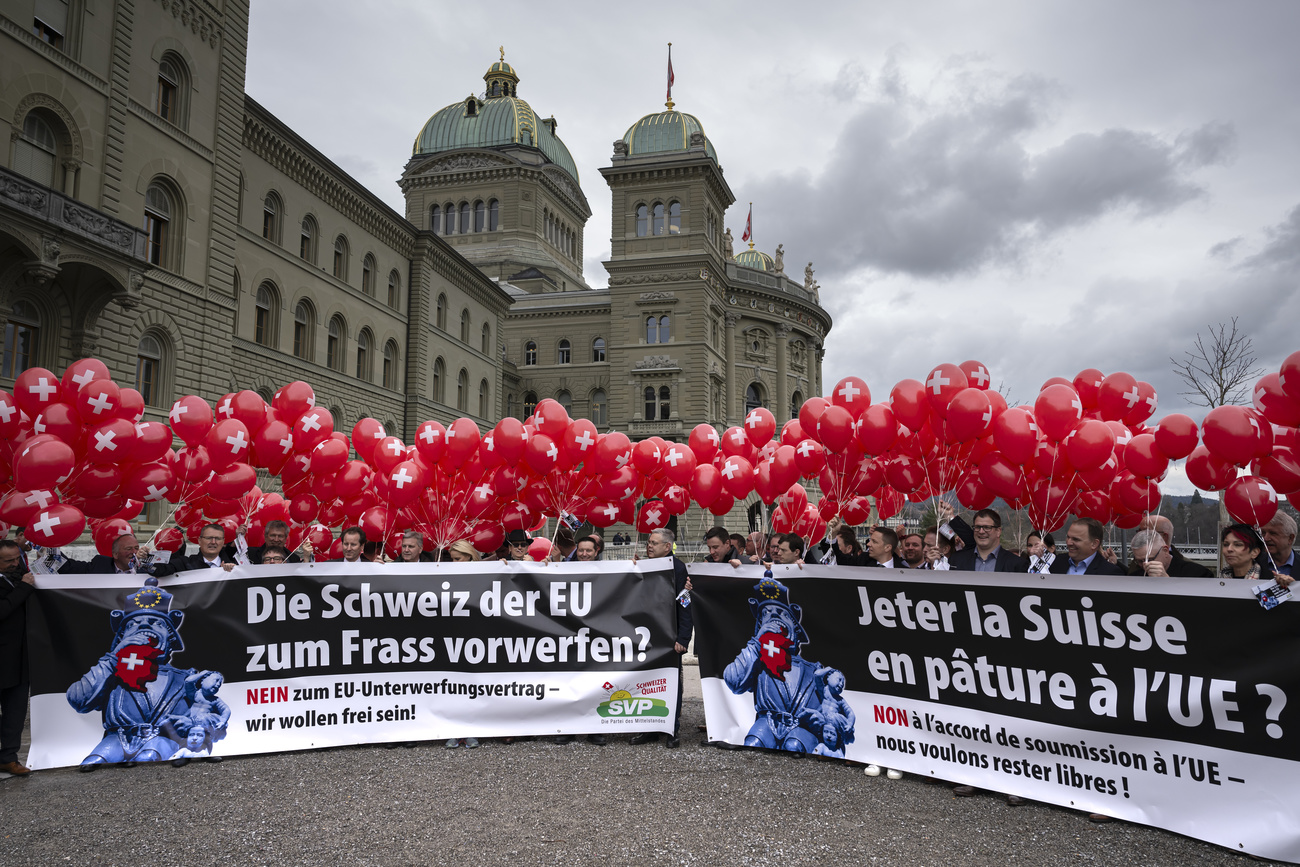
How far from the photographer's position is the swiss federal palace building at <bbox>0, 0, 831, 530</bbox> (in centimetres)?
1877

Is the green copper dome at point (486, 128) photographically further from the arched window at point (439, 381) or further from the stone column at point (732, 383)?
the arched window at point (439, 381)

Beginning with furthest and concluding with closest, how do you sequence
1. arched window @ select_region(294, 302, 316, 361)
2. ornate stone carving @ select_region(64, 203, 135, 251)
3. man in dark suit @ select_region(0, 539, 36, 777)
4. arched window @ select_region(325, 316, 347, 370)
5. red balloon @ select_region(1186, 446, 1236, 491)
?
arched window @ select_region(325, 316, 347, 370)
arched window @ select_region(294, 302, 316, 361)
ornate stone carving @ select_region(64, 203, 135, 251)
red balloon @ select_region(1186, 446, 1236, 491)
man in dark suit @ select_region(0, 539, 36, 777)

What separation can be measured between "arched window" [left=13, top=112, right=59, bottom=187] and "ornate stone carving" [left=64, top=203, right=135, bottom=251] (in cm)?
93

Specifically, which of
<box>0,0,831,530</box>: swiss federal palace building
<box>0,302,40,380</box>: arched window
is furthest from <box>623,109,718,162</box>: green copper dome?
<box>0,302,40,380</box>: arched window

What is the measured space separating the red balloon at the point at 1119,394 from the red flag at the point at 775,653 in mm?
5014

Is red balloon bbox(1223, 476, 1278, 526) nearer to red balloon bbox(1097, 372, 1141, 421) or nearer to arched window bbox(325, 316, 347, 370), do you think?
red balloon bbox(1097, 372, 1141, 421)

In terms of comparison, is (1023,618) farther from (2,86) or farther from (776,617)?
(2,86)

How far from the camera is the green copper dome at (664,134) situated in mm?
56469

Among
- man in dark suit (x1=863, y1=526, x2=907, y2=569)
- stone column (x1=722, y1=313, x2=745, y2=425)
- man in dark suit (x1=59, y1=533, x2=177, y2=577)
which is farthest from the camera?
stone column (x1=722, y1=313, x2=745, y2=425)

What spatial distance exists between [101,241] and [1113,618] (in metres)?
20.9

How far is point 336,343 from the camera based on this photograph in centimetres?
3438

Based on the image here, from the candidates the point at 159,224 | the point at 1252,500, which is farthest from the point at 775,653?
the point at 159,224

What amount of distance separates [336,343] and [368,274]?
4.26m

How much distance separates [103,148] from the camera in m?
19.9
